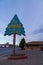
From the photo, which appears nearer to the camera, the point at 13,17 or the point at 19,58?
the point at 19,58

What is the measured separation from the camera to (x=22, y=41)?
71875 millimetres

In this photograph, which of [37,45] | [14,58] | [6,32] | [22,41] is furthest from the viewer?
[37,45]

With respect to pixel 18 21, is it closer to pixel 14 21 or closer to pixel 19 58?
pixel 14 21

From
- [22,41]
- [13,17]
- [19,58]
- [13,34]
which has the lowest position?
[19,58]

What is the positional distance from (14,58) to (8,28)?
425cm

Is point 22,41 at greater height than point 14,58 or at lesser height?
greater

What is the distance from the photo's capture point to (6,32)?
75.4 ft

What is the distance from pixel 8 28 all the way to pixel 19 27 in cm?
121

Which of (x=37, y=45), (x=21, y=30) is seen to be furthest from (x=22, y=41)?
(x=21, y=30)

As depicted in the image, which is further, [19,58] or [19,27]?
[19,27]

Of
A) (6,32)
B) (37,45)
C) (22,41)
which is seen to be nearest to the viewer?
(6,32)

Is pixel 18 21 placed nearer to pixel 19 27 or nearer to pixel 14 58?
pixel 19 27

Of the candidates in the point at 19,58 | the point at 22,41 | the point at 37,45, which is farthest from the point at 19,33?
the point at 37,45

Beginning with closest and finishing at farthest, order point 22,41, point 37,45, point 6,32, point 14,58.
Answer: point 14,58
point 6,32
point 22,41
point 37,45
